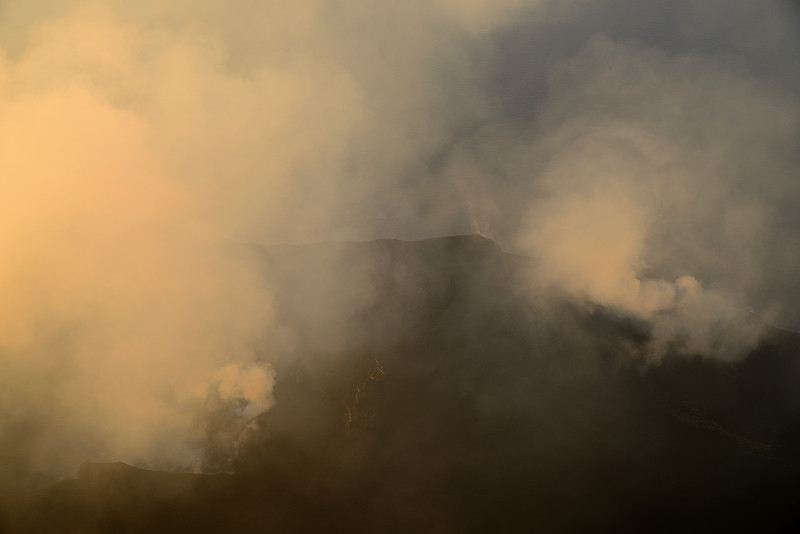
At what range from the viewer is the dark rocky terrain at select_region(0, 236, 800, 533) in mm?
5785

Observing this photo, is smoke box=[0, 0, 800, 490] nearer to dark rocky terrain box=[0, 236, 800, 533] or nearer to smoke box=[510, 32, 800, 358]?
smoke box=[510, 32, 800, 358]

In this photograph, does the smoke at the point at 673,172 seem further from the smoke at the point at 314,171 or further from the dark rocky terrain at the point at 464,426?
the dark rocky terrain at the point at 464,426

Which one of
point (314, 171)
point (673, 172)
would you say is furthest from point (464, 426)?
point (673, 172)

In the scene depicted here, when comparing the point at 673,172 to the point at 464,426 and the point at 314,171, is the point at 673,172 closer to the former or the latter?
the point at 464,426

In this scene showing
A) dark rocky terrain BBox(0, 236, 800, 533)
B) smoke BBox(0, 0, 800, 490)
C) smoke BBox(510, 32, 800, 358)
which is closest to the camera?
dark rocky terrain BBox(0, 236, 800, 533)

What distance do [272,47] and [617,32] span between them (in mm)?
3742

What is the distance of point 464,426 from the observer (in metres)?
6.30

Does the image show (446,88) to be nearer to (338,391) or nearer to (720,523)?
(338,391)

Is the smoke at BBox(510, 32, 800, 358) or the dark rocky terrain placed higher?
the smoke at BBox(510, 32, 800, 358)

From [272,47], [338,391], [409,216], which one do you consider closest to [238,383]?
[338,391]

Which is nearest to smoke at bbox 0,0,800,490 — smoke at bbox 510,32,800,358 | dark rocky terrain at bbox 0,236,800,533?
smoke at bbox 510,32,800,358

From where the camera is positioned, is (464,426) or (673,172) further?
(673,172)

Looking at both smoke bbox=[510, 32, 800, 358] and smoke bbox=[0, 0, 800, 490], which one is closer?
smoke bbox=[0, 0, 800, 490]

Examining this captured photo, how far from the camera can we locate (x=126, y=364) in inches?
248
